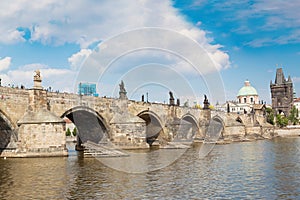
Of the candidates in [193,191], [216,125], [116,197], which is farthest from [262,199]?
[216,125]

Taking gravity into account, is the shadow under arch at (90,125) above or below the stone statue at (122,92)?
below

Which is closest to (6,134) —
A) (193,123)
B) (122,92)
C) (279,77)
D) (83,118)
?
(83,118)

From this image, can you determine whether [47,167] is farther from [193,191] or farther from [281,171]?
[281,171]

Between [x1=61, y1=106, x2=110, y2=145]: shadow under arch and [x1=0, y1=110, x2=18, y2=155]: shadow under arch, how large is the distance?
10.2 m

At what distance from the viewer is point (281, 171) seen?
2584 cm

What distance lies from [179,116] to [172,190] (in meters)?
49.7

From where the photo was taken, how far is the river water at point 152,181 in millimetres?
18219

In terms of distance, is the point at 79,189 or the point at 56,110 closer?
the point at 79,189

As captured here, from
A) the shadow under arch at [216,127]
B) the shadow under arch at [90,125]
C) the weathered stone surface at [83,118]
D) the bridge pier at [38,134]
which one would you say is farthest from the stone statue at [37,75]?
the shadow under arch at [216,127]

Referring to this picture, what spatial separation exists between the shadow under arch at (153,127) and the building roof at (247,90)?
97.3 meters

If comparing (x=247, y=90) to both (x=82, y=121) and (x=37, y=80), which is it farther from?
(x=37, y=80)

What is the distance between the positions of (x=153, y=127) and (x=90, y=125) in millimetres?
18406

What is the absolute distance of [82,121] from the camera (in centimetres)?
4878

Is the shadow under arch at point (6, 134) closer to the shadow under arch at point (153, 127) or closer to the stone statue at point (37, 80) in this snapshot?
the stone statue at point (37, 80)
